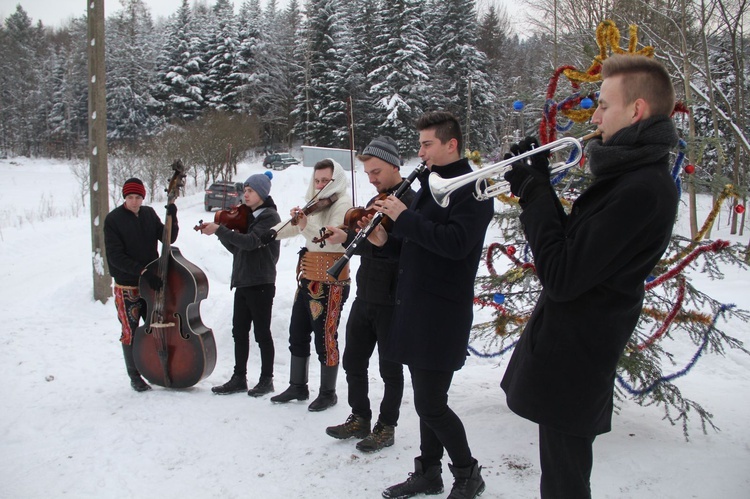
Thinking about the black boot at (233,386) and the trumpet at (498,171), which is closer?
the trumpet at (498,171)

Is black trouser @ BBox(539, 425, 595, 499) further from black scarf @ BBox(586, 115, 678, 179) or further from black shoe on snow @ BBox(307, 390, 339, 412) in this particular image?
black shoe on snow @ BBox(307, 390, 339, 412)

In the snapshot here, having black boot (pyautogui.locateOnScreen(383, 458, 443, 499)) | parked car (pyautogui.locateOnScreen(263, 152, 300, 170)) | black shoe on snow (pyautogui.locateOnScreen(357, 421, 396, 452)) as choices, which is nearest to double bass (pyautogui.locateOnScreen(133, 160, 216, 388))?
black shoe on snow (pyautogui.locateOnScreen(357, 421, 396, 452))

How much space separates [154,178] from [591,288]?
70.6 ft

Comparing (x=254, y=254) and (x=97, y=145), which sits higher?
(x=97, y=145)

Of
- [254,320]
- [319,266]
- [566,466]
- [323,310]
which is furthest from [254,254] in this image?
[566,466]

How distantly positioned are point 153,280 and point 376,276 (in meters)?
1.99

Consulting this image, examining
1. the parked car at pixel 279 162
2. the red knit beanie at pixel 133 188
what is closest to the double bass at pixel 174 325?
the red knit beanie at pixel 133 188

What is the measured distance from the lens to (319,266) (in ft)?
13.1

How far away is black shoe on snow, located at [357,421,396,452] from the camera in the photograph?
3.31 m

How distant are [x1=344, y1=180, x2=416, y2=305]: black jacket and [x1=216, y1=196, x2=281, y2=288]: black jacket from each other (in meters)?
1.26

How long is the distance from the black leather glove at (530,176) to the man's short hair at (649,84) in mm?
326

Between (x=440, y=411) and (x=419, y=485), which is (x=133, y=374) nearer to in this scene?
(x=419, y=485)

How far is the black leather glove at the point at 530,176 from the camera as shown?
5.97ft

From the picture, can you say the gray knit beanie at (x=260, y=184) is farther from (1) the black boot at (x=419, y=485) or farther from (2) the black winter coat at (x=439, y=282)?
(1) the black boot at (x=419, y=485)
